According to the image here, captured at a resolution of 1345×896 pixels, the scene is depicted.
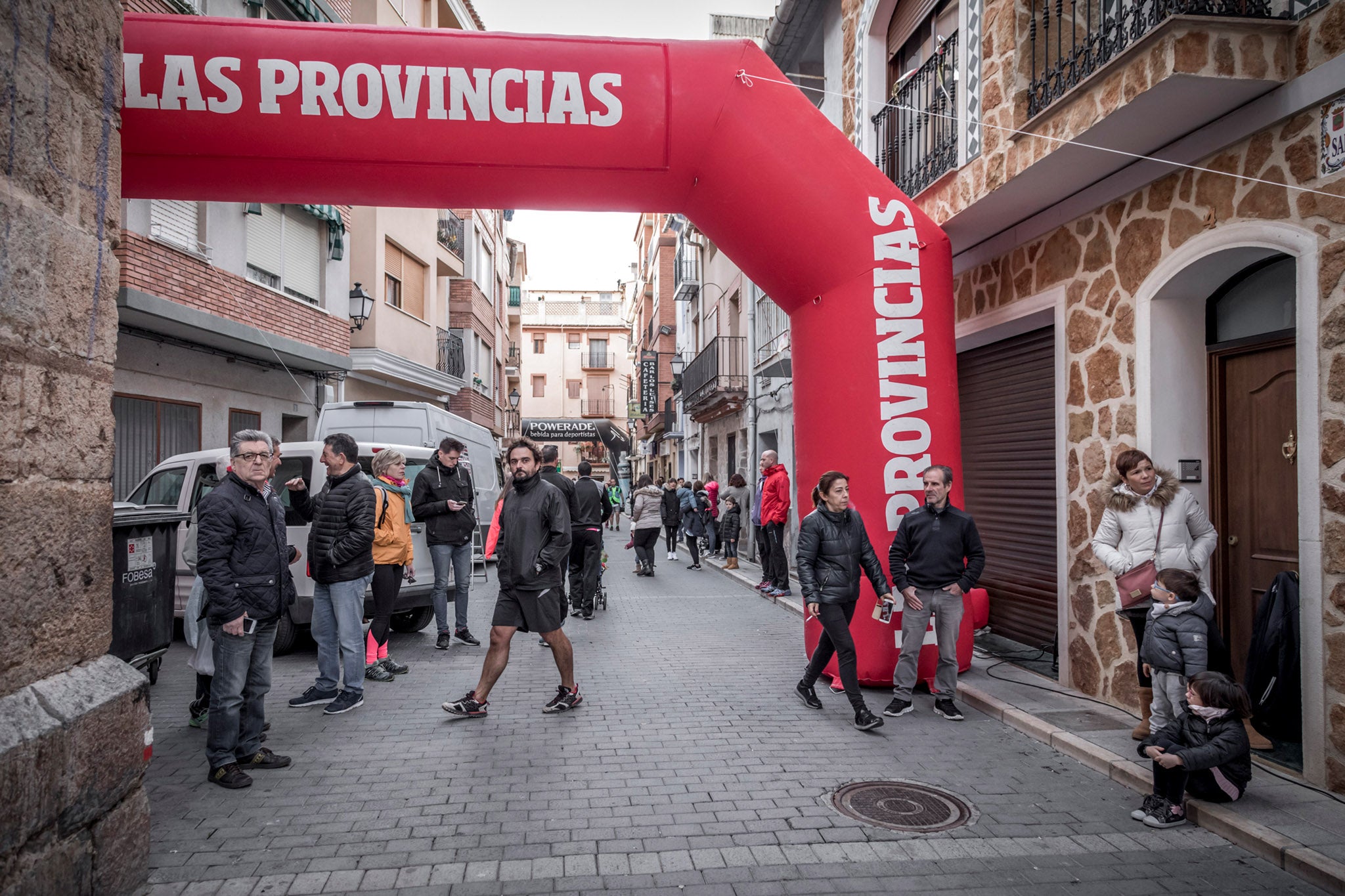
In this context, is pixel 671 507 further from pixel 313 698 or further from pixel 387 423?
pixel 313 698

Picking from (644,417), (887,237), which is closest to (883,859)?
(887,237)

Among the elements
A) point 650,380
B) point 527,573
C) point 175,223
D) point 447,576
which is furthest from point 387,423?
point 650,380

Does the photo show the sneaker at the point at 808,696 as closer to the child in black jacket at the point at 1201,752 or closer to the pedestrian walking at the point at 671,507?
the child in black jacket at the point at 1201,752

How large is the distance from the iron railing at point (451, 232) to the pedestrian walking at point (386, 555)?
16.8 meters

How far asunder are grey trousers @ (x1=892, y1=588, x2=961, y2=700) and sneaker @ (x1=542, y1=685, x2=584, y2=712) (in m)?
2.26

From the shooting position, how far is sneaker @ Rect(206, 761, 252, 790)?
447 cm

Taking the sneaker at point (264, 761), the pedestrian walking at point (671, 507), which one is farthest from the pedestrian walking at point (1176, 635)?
the pedestrian walking at point (671, 507)

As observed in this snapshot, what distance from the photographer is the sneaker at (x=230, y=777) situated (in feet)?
14.7

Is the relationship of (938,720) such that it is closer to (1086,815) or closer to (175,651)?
(1086,815)

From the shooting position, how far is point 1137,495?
5160 millimetres

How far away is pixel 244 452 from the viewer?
184 inches

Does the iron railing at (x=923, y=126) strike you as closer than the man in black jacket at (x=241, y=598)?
No

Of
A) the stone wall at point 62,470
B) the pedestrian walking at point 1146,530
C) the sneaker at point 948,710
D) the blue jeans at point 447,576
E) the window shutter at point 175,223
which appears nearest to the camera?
the stone wall at point 62,470

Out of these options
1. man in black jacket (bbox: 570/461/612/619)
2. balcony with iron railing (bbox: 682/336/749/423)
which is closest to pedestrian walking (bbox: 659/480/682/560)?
balcony with iron railing (bbox: 682/336/749/423)
